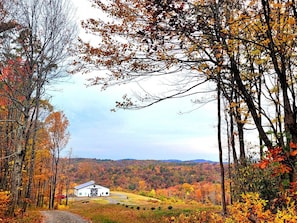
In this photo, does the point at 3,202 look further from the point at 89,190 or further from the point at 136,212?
the point at 89,190

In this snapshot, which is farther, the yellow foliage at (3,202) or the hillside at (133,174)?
the hillside at (133,174)

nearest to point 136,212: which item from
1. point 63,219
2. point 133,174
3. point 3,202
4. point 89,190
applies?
point 63,219

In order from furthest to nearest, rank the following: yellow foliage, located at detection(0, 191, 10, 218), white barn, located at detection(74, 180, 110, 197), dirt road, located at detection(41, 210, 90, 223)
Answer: white barn, located at detection(74, 180, 110, 197) < dirt road, located at detection(41, 210, 90, 223) < yellow foliage, located at detection(0, 191, 10, 218)

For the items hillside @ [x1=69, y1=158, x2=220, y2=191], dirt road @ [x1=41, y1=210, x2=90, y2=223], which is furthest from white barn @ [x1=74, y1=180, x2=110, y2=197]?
dirt road @ [x1=41, y1=210, x2=90, y2=223]

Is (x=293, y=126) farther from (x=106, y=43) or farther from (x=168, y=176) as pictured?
(x=168, y=176)

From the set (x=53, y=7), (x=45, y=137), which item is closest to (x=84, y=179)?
(x=45, y=137)

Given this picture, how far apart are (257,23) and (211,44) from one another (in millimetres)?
941

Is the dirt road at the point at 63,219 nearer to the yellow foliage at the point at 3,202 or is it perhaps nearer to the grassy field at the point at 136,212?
the grassy field at the point at 136,212

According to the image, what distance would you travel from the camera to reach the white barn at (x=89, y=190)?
221 feet

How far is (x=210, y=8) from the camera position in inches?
180

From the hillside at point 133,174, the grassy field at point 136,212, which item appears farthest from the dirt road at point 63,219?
the hillside at point 133,174

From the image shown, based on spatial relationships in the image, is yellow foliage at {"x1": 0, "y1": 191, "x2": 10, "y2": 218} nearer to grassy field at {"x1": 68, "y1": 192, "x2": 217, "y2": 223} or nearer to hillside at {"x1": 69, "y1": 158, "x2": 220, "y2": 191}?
grassy field at {"x1": 68, "y1": 192, "x2": 217, "y2": 223}

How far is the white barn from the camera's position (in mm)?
67438

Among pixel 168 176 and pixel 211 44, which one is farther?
pixel 168 176
